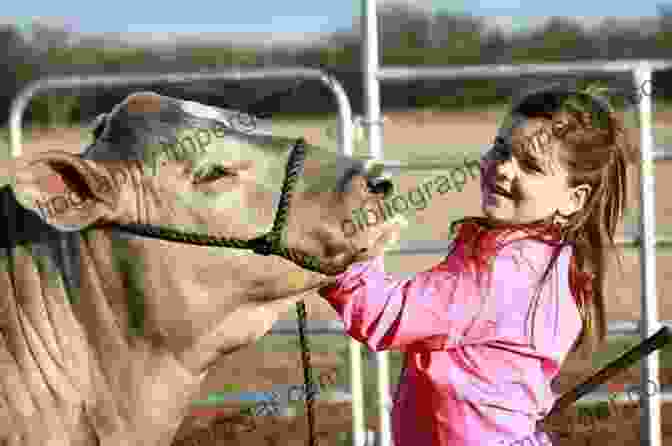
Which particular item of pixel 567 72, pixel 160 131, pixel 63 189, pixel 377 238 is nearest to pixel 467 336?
pixel 377 238

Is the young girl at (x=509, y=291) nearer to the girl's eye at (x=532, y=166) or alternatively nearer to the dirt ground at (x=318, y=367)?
the girl's eye at (x=532, y=166)

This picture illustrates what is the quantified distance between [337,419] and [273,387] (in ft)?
2.03

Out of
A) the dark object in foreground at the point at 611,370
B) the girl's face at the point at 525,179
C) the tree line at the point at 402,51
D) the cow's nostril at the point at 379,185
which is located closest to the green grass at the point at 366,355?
the dark object in foreground at the point at 611,370

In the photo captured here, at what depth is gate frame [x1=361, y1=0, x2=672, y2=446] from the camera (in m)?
4.67

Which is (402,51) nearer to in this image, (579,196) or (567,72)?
(567,72)

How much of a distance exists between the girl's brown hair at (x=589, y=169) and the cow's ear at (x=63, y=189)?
91 cm

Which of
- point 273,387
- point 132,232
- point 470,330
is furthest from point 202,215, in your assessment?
point 273,387

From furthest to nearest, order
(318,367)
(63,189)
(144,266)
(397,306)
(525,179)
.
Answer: (318,367), (525,179), (397,306), (144,266), (63,189)

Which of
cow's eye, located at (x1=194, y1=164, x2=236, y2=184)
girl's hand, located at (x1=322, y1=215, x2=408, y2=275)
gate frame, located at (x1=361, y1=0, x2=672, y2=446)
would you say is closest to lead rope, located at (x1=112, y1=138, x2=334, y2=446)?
girl's hand, located at (x1=322, y1=215, x2=408, y2=275)

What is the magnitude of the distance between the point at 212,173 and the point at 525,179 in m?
0.77

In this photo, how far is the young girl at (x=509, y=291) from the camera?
268cm

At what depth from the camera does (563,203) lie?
2.89m

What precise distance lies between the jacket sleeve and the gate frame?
76.5 inches

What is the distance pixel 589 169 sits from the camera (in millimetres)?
2916
